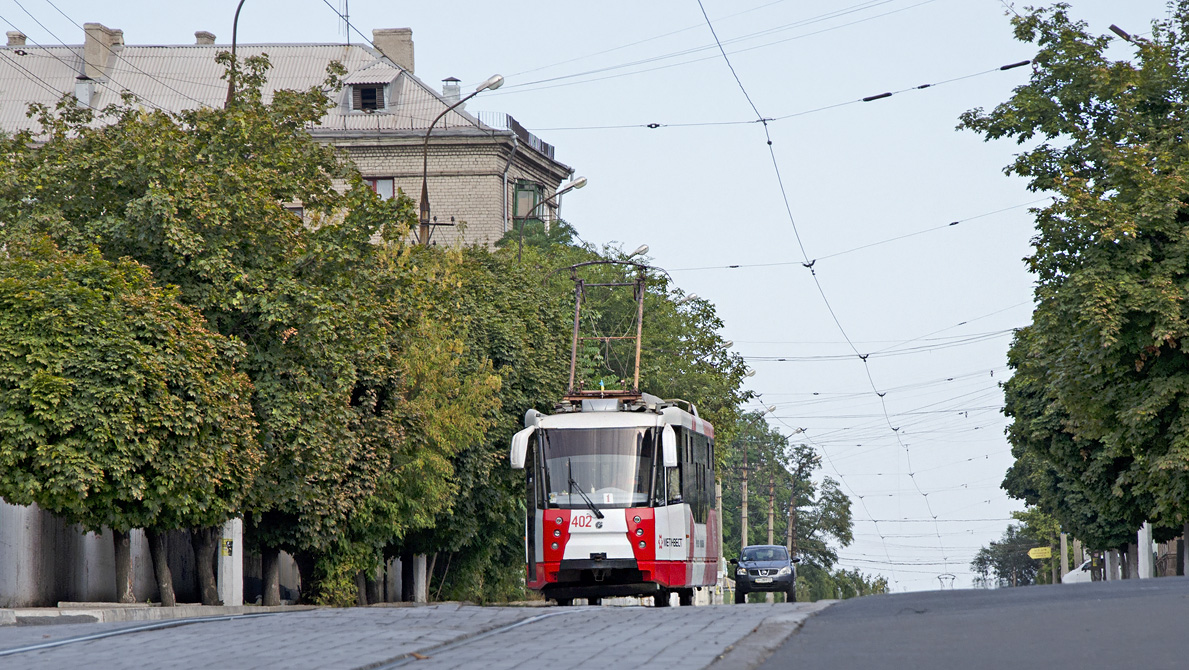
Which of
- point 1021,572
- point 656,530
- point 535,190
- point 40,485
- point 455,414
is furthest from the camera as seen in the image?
point 1021,572

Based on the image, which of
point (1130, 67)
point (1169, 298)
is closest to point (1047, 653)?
point (1169, 298)

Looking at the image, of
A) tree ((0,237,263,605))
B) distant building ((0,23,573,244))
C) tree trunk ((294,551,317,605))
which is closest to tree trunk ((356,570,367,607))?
tree trunk ((294,551,317,605))

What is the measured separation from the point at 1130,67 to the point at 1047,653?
26.1 metres

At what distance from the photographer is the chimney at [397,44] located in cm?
7062

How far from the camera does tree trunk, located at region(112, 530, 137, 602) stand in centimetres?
2580

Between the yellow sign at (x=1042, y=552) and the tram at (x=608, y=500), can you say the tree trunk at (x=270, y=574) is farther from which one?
the yellow sign at (x=1042, y=552)

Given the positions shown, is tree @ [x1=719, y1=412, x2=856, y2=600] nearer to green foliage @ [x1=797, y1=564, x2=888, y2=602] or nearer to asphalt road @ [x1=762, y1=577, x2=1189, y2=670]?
green foliage @ [x1=797, y1=564, x2=888, y2=602]

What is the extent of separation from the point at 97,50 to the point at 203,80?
4.91m

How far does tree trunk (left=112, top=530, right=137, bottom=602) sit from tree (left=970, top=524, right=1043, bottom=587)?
352 ft

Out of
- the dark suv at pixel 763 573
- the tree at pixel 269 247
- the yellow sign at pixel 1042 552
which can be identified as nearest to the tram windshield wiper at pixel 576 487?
the tree at pixel 269 247

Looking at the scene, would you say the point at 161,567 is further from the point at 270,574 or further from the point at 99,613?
the point at 99,613

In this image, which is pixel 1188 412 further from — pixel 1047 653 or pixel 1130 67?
pixel 1047 653

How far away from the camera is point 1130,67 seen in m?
33.5

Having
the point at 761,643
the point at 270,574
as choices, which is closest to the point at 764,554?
the point at 270,574
